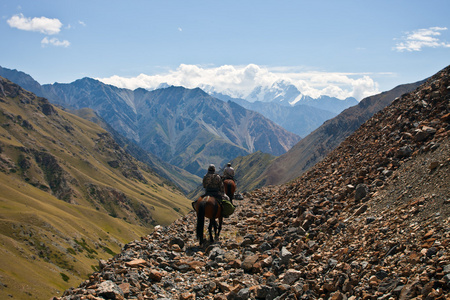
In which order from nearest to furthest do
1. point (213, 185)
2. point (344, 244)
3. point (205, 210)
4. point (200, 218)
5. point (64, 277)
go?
point (344, 244) < point (200, 218) < point (205, 210) < point (213, 185) < point (64, 277)

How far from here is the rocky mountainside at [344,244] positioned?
34.3 feet

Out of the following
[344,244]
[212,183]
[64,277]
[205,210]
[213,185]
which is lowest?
[64,277]

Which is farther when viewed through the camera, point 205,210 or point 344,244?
point 205,210

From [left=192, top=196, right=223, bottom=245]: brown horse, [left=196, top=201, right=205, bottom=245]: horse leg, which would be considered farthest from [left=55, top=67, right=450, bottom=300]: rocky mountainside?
[left=192, top=196, right=223, bottom=245]: brown horse

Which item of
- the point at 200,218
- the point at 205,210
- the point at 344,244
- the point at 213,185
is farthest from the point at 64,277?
the point at 344,244

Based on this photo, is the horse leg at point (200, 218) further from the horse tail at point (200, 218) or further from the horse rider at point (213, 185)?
the horse rider at point (213, 185)

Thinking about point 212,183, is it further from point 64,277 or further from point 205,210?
point 64,277

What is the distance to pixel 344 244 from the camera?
1398 cm

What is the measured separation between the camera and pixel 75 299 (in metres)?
10.6

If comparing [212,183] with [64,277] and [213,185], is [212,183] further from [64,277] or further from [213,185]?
[64,277]

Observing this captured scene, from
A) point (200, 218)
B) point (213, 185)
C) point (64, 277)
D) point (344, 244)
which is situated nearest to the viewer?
point (344, 244)

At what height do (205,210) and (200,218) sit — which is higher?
(205,210)

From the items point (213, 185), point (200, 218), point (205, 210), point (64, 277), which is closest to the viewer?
point (200, 218)

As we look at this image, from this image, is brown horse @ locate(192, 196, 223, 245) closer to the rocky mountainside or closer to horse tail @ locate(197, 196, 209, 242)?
horse tail @ locate(197, 196, 209, 242)
